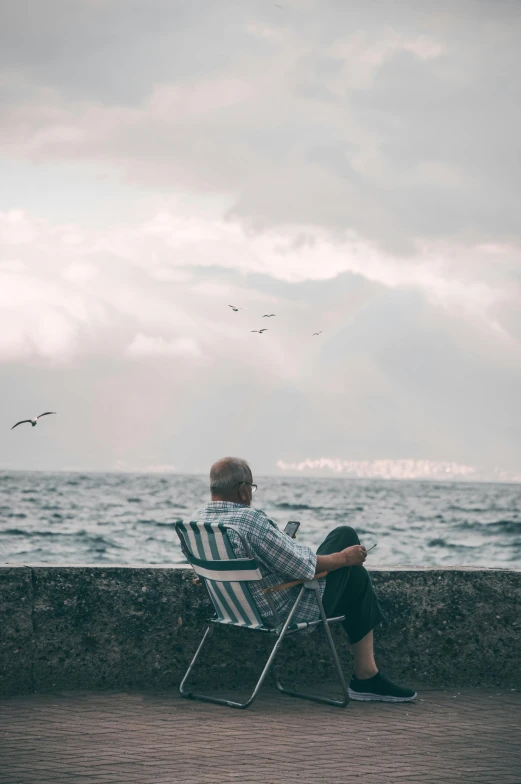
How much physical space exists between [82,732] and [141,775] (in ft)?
2.63

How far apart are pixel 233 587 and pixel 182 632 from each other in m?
0.75

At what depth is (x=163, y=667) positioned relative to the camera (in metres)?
5.68

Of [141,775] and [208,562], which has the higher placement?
[208,562]

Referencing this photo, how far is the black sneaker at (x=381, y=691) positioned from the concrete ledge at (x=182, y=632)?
1.16 ft

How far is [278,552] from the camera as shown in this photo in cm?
509

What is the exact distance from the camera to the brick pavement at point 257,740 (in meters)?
3.98

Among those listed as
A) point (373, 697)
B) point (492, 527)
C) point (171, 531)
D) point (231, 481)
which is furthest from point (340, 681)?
point (492, 527)

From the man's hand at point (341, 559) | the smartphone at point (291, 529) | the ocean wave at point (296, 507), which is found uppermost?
the ocean wave at point (296, 507)

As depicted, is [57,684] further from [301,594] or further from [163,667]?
[301,594]

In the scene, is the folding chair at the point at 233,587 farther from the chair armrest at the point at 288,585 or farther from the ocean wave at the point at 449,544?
the ocean wave at the point at 449,544

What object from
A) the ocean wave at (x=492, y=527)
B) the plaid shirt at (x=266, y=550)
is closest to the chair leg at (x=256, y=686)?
the plaid shirt at (x=266, y=550)

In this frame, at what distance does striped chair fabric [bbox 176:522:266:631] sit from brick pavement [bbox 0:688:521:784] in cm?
50

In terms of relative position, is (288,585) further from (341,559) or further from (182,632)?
(182,632)

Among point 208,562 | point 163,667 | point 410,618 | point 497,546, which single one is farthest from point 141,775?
point 497,546
